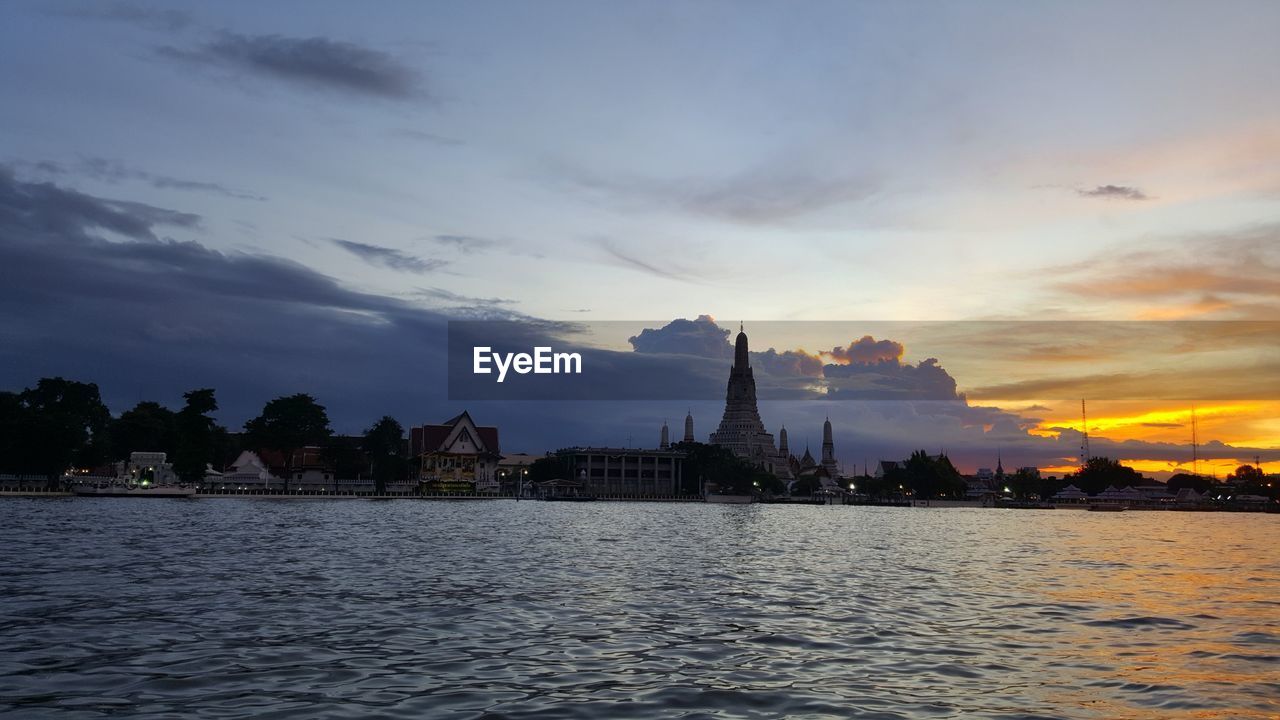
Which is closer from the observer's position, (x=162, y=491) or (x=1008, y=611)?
(x=1008, y=611)

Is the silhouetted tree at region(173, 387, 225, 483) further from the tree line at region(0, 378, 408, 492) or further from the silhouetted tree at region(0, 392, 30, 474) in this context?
the silhouetted tree at region(0, 392, 30, 474)

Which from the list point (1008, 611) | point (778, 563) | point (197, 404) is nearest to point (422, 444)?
point (197, 404)

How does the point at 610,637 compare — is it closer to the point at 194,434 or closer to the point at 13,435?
the point at 13,435

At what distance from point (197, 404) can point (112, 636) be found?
13125cm

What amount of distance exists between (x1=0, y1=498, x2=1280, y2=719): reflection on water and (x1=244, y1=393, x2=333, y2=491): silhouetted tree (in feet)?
387

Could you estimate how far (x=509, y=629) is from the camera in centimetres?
1928

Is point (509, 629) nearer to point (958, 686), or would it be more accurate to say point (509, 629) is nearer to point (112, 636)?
point (112, 636)

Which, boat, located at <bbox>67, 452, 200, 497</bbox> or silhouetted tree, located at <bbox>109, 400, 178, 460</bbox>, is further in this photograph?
silhouetted tree, located at <bbox>109, 400, 178, 460</bbox>

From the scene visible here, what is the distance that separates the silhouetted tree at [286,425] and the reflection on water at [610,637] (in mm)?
117857

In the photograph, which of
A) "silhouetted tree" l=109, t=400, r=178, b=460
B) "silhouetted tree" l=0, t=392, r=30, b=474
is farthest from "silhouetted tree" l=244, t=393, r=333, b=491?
"silhouetted tree" l=0, t=392, r=30, b=474

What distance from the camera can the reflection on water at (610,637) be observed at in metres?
13.1

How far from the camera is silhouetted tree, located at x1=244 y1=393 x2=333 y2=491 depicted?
151 m

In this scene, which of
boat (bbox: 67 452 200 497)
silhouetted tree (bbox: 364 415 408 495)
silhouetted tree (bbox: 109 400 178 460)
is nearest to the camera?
boat (bbox: 67 452 200 497)

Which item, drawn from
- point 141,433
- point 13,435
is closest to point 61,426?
point 13,435
